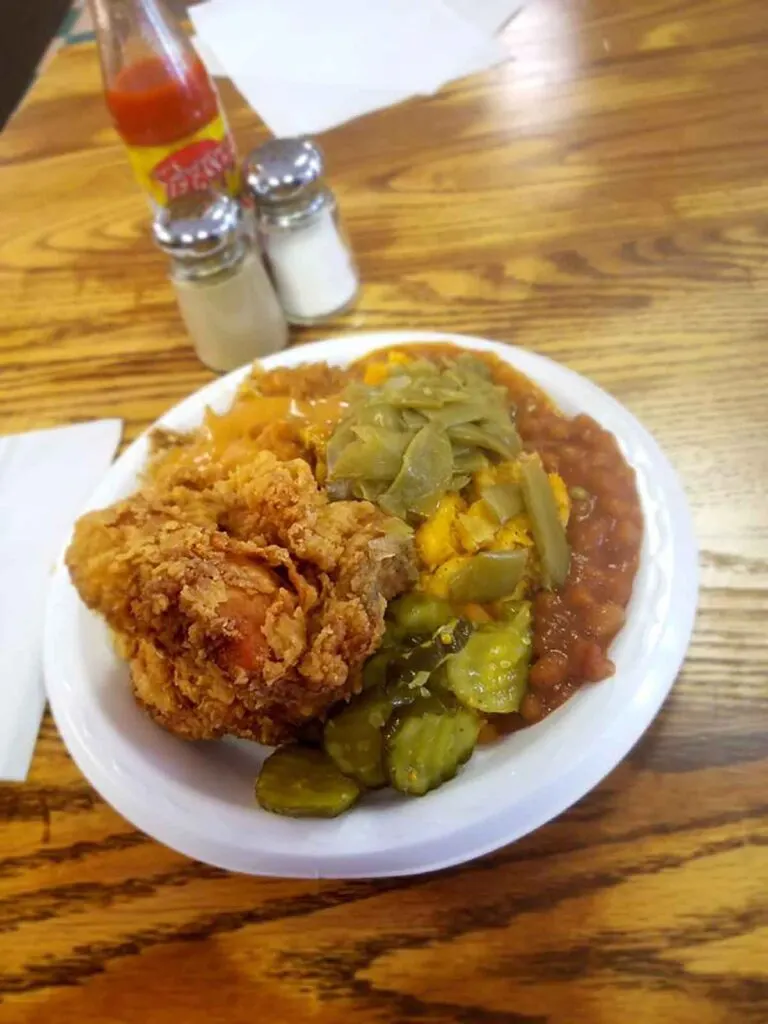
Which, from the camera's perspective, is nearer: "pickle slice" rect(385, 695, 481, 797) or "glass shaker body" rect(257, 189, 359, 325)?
"pickle slice" rect(385, 695, 481, 797)

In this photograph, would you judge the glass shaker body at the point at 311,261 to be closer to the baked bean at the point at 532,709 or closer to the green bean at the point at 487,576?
the green bean at the point at 487,576

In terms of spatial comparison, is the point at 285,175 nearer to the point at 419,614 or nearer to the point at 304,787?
the point at 419,614

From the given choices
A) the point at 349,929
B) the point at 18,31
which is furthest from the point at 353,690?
the point at 18,31

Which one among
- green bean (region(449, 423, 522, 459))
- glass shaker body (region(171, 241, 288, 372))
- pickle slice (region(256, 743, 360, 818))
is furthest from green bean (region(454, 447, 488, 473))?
glass shaker body (region(171, 241, 288, 372))

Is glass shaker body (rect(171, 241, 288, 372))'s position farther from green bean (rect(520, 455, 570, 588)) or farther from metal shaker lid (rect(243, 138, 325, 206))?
green bean (rect(520, 455, 570, 588))

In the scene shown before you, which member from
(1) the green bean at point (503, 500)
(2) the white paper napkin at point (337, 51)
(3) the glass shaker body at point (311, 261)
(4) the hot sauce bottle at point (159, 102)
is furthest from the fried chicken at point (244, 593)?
(2) the white paper napkin at point (337, 51)
